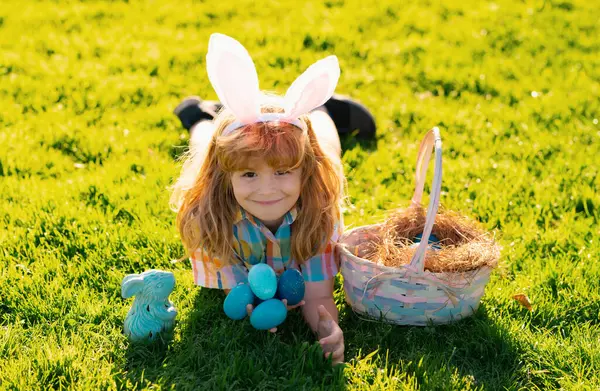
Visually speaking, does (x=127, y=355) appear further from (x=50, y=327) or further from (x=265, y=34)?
(x=265, y=34)

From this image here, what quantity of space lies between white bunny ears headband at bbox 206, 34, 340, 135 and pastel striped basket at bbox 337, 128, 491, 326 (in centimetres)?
47

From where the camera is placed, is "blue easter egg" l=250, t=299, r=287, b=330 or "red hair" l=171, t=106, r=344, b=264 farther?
"red hair" l=171, t=106, r=344, b=264

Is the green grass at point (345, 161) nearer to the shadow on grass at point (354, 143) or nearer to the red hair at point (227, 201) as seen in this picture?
the shadow on grass at point (354, 143)

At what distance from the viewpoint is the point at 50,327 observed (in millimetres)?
2934

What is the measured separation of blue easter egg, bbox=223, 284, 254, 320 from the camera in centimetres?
284

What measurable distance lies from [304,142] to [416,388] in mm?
958

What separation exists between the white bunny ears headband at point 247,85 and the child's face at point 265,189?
0.57 ft

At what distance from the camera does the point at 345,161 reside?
4340 mm

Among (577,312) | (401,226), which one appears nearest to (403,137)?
(401,226)

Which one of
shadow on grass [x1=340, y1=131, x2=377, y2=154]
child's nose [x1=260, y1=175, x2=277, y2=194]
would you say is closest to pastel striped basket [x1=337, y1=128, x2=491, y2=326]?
child's nose [x1=260, y1=175, x2=277, y2=194]

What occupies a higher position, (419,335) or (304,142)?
(304,142)

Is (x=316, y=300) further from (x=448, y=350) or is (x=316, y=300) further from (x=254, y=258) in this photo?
(x=448, y=350)

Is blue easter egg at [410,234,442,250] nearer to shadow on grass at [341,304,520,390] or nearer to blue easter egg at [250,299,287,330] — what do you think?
shadow on grass at [341,304,520,390]

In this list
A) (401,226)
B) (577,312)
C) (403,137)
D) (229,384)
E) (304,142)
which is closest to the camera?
(229,384)
